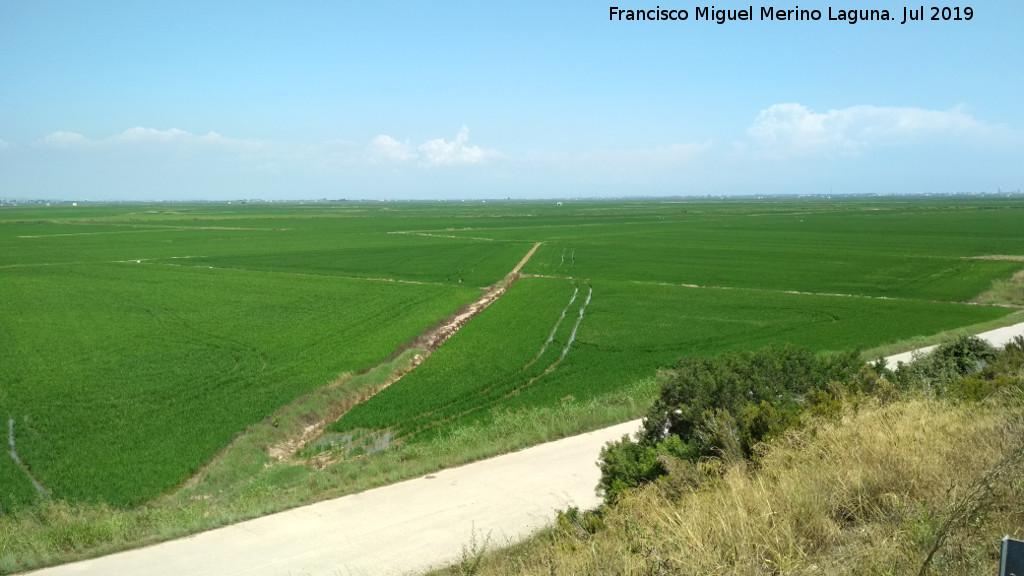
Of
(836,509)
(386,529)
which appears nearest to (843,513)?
(836,509)

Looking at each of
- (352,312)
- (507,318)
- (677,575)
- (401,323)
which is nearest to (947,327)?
(507,318)

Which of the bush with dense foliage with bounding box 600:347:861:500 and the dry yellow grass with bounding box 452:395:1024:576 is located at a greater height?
the dry yellow grass with bounding box 452:395:1024:576

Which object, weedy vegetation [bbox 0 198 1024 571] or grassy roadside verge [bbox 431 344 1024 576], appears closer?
grassy roadside verge [bbox 431 344 1024 576]

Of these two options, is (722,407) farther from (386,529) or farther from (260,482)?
(260,482)

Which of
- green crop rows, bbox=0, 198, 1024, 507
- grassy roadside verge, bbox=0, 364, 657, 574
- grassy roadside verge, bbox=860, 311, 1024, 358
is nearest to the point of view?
grassy roadside verge, bbox=0, 364, 657, 574

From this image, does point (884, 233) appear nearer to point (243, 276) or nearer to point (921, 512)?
point (243, 276)

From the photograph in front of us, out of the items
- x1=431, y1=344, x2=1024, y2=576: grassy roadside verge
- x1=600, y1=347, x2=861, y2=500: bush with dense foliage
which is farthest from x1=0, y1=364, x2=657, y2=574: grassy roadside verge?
x1=431, y1=344, x2=1024, y2=576: grassy roadside verge

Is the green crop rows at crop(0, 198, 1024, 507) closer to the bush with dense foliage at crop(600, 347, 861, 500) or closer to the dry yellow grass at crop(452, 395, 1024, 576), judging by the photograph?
the bush with dense foliage at crop(600, 347, 861, 500)

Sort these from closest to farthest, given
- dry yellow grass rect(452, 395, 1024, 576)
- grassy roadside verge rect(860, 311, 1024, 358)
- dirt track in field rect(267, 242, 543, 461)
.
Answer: dry yellow grass rect(452, 395, 1024, 576), dirt track in field rect(267, 242, 543, 461), grassy roadside verge rect(860, 311, 1024, 358)
